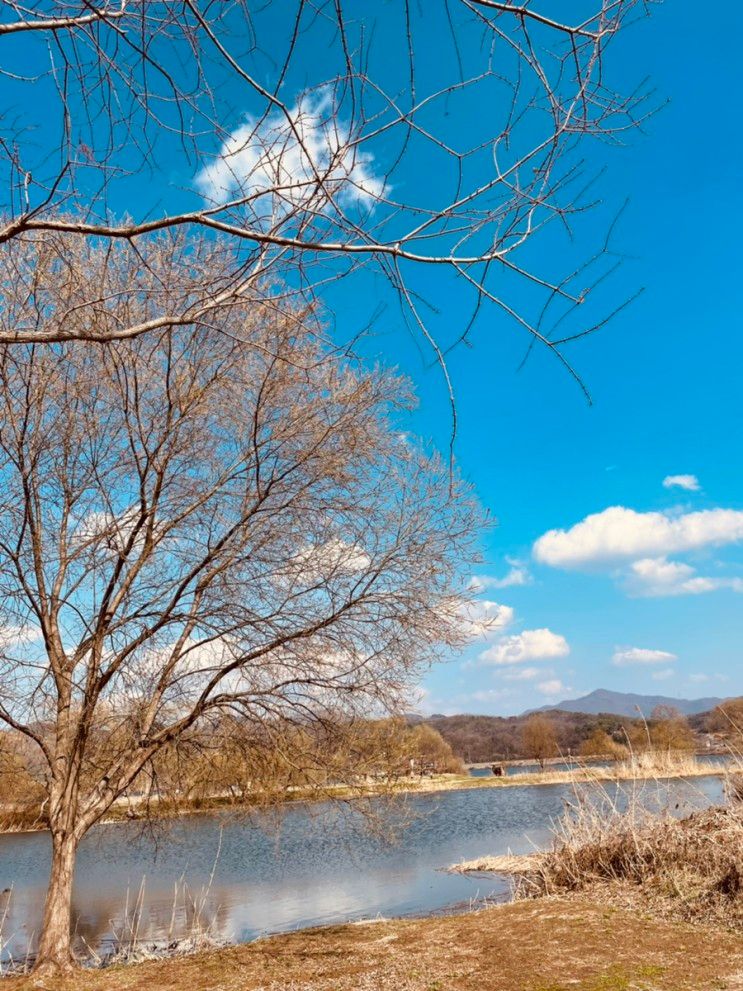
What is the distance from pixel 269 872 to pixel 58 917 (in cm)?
1261

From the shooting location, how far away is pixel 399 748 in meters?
7.68

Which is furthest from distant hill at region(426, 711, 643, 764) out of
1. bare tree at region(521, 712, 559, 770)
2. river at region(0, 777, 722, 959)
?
river at region(0, 777, 722, 959)

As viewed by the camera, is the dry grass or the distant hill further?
the distant hill

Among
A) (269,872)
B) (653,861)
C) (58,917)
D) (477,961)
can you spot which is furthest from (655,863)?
(269,872)

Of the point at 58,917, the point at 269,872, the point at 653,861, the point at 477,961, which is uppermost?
the point at 58,917

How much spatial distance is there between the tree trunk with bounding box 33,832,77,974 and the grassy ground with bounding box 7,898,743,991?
0.27 meters

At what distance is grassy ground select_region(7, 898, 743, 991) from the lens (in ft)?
16.1

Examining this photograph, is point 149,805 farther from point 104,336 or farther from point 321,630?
point 104,336

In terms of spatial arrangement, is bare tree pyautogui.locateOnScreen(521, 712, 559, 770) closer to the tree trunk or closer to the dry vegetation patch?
the dry vegetation patch

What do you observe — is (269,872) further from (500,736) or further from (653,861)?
(500,736)

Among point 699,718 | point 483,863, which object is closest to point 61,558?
point 483,863

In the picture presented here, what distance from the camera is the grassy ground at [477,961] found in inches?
194

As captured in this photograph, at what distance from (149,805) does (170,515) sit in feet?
9.62

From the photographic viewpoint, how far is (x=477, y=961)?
5.62m
